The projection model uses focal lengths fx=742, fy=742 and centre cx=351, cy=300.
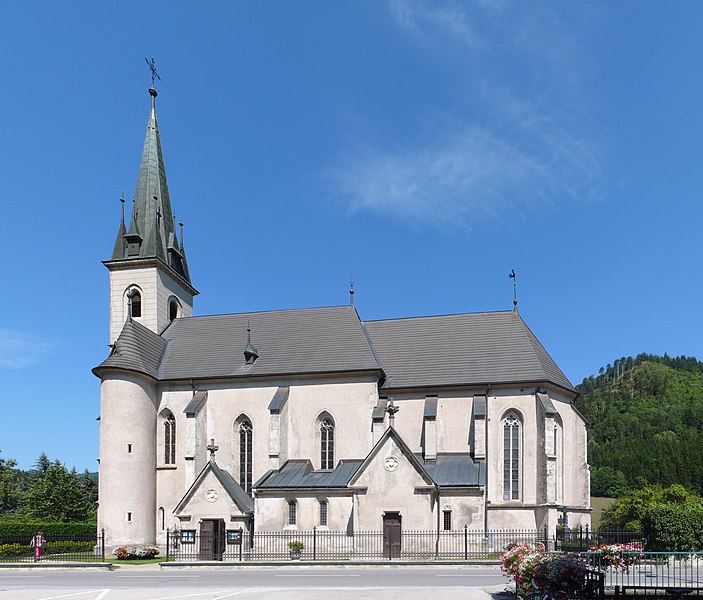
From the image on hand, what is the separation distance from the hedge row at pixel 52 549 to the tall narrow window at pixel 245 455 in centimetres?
1045

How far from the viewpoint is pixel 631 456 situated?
115688 mm

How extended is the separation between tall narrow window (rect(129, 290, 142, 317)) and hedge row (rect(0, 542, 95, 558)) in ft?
48.0

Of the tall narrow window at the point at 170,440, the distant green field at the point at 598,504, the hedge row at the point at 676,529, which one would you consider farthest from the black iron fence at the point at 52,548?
the distant green field at the point at 598,504

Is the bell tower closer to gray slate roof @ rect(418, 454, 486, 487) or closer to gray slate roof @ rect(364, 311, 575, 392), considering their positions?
gray slate roof @ rect(364, 311, 575, 392)

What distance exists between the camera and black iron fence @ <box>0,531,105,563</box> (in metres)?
37.7

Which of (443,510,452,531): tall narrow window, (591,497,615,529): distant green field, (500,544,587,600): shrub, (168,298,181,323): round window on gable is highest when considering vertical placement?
(168,298,181,323): round window on gable

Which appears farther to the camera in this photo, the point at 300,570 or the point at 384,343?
the point at 384,343

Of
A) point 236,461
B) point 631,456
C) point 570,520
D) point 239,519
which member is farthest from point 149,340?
point 631,456

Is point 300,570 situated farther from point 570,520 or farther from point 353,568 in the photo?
point 570,520

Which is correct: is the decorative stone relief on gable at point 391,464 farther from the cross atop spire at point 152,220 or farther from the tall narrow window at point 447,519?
the cross atop spire at point 152,220

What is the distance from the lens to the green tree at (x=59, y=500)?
6366cm

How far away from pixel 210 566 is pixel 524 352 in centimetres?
2077

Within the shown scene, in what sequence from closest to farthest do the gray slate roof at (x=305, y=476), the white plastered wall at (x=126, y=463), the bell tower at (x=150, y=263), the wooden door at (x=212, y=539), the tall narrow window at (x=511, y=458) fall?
the wooden door at (x=212, y=539)
the gray slate roof at (x=305, y=476)
the tall narrow window at (x=511, y=458)
the white plastered wall at (x=126, y=463)
the bell tower at (x=150, y=263)

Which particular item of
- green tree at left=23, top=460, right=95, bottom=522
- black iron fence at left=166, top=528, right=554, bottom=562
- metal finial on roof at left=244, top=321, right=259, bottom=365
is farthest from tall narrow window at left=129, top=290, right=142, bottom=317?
green tree at left=23, top=460, right=95, bottom=522
